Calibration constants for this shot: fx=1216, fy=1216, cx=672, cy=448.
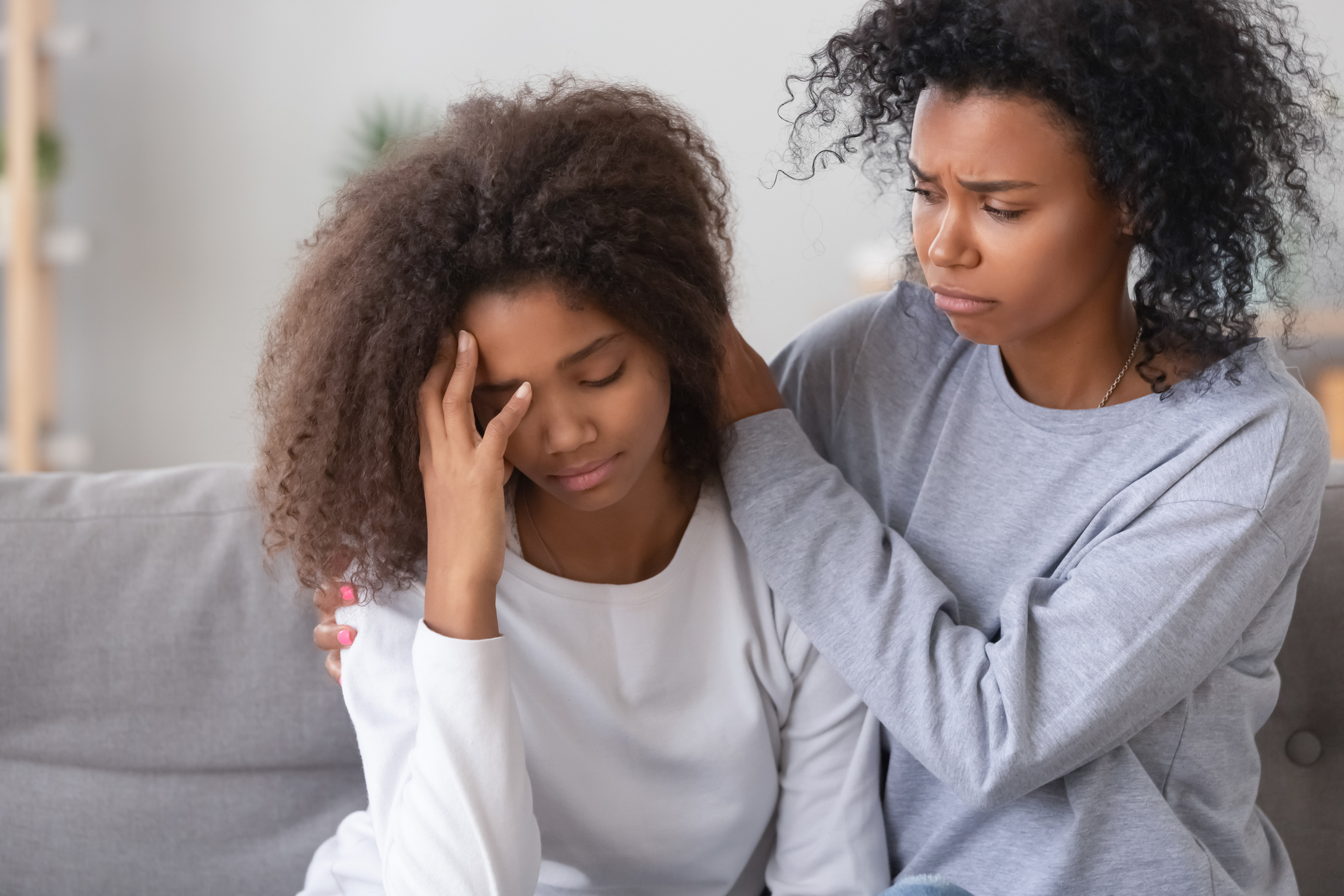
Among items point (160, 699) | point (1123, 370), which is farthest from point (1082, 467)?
point (160, 699)

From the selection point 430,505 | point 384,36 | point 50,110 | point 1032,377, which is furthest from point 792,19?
point 430,505

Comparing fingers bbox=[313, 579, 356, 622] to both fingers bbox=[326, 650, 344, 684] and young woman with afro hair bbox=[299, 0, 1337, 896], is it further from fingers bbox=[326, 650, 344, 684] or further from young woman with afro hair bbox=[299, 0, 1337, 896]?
young woman with afro hair bbox=[299, 0, 1337, 896]

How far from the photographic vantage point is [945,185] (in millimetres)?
1130

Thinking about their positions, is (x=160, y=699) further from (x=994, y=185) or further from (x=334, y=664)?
(x=994, y=185)

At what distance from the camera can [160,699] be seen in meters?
1.43

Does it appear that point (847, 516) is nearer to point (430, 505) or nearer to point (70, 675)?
point (430, 505)

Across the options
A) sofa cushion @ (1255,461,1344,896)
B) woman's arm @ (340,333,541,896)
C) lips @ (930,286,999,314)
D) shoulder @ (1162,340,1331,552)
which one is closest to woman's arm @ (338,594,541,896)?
woman's arm @ (340,333,541,896)

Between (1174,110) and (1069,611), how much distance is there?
1.51 feet

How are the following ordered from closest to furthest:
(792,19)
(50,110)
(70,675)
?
1. (70,675)
2. (50,110)
3. (792,19)

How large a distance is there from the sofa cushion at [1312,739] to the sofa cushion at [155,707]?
114 centimetres

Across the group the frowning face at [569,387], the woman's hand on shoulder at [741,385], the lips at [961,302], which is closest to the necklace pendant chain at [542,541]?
the frowning face at [569,387]

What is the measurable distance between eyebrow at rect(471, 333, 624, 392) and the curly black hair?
40 centimetres

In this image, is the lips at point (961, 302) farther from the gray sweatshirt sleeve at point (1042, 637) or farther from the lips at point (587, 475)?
the lips at point (587, 475)

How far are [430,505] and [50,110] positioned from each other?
3510 millimetres
